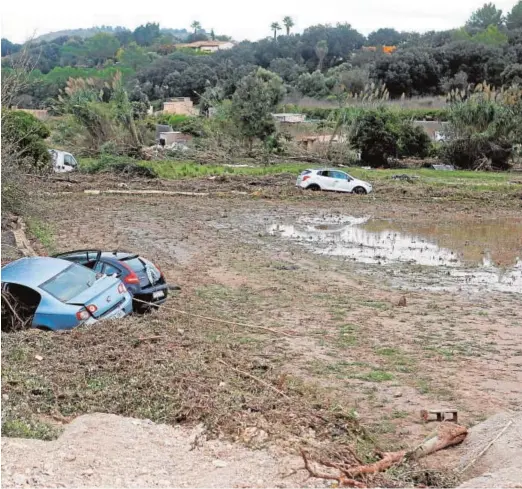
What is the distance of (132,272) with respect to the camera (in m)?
16.0

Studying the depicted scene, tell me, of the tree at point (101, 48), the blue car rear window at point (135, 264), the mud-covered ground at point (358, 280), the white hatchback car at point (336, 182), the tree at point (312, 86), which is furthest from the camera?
the tree at point (101, 48)

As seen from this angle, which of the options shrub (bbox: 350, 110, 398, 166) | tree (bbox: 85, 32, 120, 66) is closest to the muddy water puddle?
shrub (bbox: 350, 110, 398, 166)

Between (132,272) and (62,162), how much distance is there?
2958 centimetres

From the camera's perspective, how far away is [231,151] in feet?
176

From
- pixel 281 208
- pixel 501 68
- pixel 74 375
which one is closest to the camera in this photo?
pixel 74 375

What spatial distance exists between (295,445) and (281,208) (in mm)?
27011

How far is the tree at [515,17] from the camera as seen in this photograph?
456 ft

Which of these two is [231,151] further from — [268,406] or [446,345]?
[268,406]

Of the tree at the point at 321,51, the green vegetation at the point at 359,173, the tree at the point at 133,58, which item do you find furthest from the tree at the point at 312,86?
the tree at the point at 133,58

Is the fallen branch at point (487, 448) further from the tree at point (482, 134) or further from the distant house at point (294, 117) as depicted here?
the distant house at point (294, 117)

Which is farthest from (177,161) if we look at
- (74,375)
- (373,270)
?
(74,375)

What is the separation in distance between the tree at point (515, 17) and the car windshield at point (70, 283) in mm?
133418

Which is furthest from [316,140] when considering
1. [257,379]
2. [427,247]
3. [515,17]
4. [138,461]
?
[515,17]

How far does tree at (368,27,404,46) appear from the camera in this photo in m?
158
